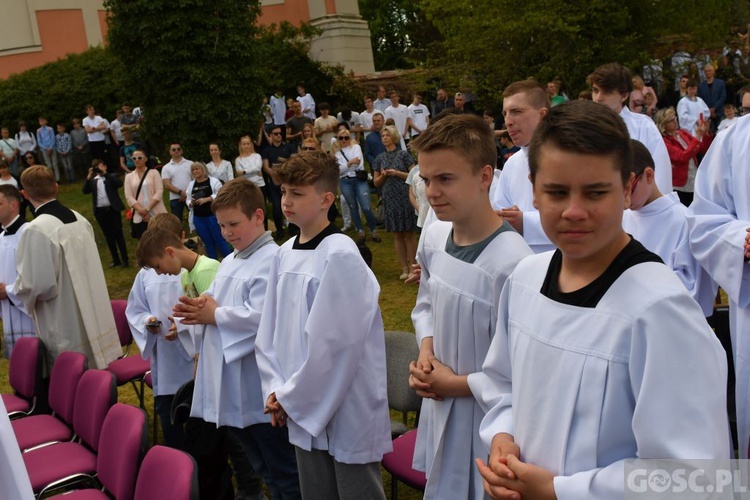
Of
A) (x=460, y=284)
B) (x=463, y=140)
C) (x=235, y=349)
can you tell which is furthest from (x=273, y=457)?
(x=463, y=140)

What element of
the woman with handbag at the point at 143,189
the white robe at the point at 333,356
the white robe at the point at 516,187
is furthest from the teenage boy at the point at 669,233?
the woman with handbag at the point at 143,189

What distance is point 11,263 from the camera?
22.2 feet

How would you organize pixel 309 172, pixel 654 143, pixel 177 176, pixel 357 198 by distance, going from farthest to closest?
1. pixel 177 176
2. pixel 357 198
3. pixel 654 143
4. pixel 309 172

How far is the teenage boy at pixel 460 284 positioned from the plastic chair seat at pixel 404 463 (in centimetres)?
81

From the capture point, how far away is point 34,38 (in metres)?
27.2

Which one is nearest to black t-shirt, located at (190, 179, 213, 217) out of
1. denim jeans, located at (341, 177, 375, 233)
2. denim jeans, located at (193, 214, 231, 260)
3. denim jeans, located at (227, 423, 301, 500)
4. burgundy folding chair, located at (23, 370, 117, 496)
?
denim jeans, located at (193, 214, 231, 260)

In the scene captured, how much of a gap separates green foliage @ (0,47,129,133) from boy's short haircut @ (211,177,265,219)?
19.9m

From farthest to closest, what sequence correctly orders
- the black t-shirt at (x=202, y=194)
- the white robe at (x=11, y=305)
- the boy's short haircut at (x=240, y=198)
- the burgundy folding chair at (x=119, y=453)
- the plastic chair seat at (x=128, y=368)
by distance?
the black t-shirt at (x=202, y=194) < the white robe at (x=11, y=305) < the plastic chair seat at (x=128, y=368) < the boy's short haircut at (x=240, y=198) < the burgundy folding chair at (x=119, y=453)

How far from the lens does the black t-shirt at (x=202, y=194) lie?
12109mm

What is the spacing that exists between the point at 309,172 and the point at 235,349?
3.87 ft

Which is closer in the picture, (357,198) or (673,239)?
(673,239)

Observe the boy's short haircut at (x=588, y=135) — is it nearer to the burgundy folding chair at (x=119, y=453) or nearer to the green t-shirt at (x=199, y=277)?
the burgundy folding chair at (x=119, y=453)

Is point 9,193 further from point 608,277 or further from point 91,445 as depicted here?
point 608,277

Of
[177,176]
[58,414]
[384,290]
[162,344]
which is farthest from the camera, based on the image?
[177,176]
